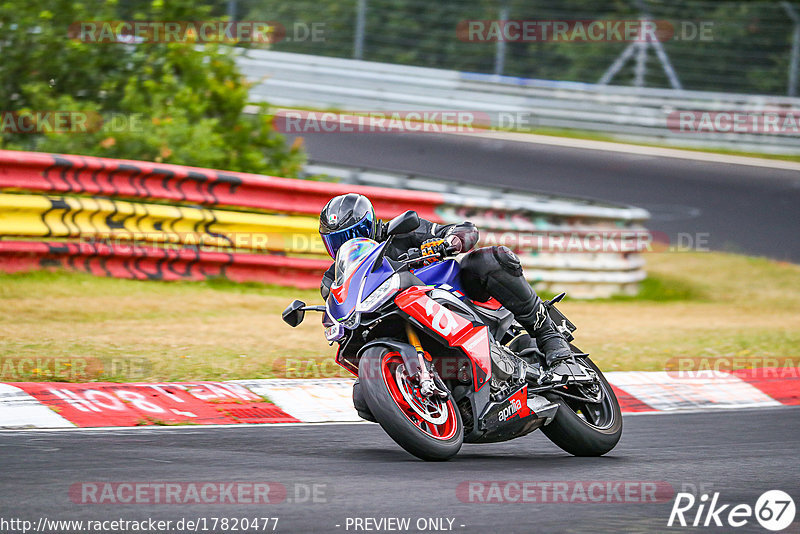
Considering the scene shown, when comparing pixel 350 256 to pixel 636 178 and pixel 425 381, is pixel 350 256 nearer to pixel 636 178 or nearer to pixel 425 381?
pixel 425 381

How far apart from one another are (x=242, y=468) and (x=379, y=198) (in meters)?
6.45

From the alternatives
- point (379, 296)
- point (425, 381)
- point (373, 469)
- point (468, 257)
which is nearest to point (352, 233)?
point (379, 296)

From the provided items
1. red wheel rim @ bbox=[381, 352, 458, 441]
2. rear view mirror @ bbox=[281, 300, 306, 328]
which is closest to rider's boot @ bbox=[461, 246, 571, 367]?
red wheel rim @ bbox=[381, 352, 458, 441]

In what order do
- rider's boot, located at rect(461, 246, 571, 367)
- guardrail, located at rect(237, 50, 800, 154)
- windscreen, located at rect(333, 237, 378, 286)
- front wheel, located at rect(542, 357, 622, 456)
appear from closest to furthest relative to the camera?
1. windscreen, located at rect(333, 237, 378, 286)
2. rider's boot, located at rect(461, 246, 571, 367)
3. front wheel, located at rect(542, 357, 622, 456)
4. guardrail, located at rect(237, 50, 800, 154)

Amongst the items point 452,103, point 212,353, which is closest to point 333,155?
point 452,103

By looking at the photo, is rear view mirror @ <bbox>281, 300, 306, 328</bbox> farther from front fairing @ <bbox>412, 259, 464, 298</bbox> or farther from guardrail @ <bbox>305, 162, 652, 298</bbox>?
guardrail @ <bbox>305, 162, 652, 298</bbox>

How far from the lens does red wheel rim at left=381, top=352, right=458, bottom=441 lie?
500 centimetres

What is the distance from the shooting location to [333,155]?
58.0 ft

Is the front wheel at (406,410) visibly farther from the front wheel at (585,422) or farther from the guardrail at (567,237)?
the guardrail at (567,237)

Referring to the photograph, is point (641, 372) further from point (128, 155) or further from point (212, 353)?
point (128, 155)

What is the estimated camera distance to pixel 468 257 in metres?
5.63

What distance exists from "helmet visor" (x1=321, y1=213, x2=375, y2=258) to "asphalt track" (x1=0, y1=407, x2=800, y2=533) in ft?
3.53

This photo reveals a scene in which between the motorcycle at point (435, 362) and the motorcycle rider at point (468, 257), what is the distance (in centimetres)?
7

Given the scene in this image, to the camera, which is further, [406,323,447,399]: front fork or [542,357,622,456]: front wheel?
[542,357,622,456]: front wheel
